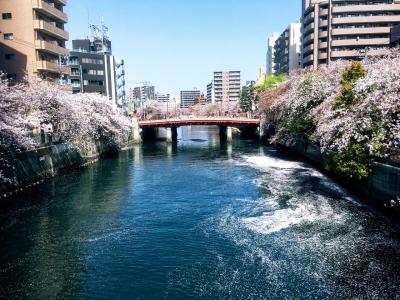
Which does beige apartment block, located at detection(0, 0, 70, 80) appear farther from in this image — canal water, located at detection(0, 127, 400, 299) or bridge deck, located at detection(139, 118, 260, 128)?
canal water, located at detection(0, 127, 400, 299)

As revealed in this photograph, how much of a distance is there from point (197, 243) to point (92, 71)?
8314cm

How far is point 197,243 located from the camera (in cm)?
1805

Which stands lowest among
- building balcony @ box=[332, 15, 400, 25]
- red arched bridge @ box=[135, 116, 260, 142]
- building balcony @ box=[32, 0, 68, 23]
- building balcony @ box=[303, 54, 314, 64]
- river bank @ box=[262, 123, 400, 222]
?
river bank @ box=[262, 123, 400, 222]

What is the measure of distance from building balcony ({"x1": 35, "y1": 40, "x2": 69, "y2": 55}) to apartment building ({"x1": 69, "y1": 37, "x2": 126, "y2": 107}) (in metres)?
28.8

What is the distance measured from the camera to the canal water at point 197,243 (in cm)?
1394

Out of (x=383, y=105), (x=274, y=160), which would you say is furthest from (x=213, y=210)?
(x=274, y=160)

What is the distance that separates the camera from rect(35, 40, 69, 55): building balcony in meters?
50.5

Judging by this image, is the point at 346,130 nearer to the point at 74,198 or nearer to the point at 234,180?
the point at 234,180

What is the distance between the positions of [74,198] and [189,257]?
13849 mm

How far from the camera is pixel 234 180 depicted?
1287 inches

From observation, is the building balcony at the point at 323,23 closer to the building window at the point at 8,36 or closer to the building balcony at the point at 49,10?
the building balcony at the point at 49,10

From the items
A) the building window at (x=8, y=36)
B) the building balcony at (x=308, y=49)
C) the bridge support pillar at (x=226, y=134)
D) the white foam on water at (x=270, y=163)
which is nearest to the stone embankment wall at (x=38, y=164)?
the white foam on water at (x=270, y=163)

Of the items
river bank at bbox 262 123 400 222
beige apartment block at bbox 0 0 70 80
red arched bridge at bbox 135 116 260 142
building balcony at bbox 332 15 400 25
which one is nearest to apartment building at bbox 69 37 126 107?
red arched bridge at bbox 135 116 260 142

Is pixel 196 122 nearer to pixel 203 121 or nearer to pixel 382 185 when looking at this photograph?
pixel 203 121
